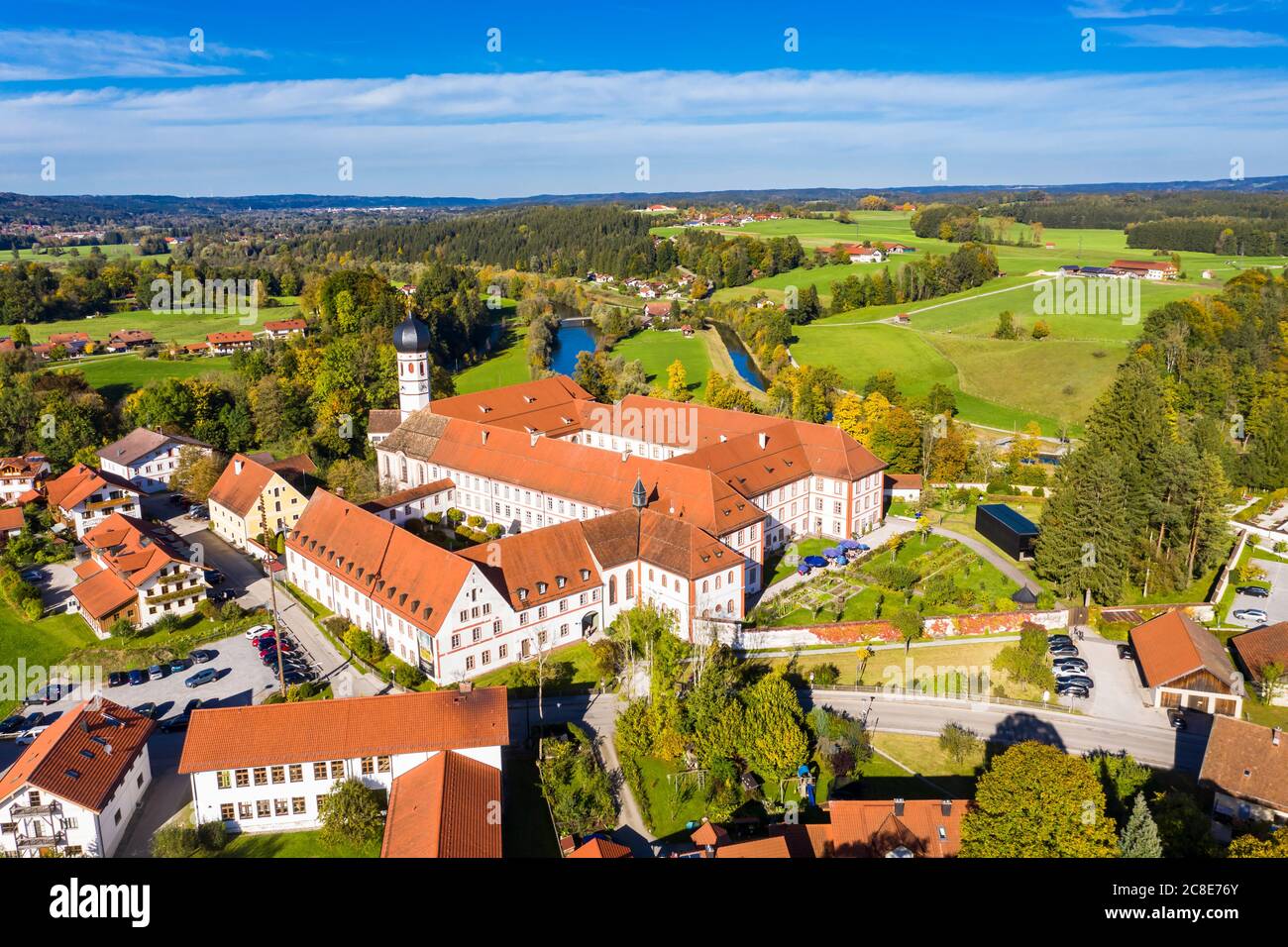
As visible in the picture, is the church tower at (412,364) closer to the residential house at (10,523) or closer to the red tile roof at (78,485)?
the red tile roof at (78,485)

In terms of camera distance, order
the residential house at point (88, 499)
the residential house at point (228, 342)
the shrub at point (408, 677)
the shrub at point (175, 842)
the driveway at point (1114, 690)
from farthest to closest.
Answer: the residential house at point (228, 342) → the residential house at point (88, 499) → the shrub at point (408, 677) → the driveway at point (1114, 690) → the shrub at point (175, 842)

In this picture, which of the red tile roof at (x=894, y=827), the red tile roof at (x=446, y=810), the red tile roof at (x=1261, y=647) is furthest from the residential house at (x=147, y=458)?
the red tile roof at (x=1261, y=647)

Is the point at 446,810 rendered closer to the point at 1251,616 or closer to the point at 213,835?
the point at 213,835

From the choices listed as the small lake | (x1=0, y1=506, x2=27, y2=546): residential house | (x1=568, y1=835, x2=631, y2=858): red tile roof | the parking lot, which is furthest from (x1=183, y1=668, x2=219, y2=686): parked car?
the small lake

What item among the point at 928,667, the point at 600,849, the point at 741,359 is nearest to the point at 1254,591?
the point at 928,667
